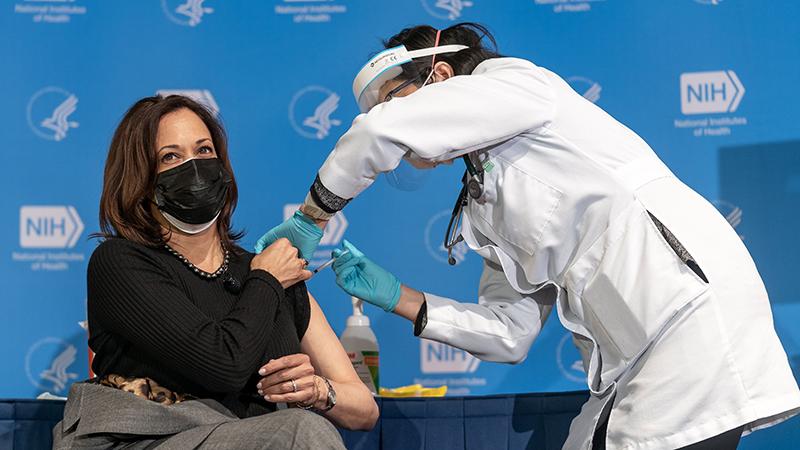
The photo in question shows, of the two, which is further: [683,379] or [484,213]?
[484,213]

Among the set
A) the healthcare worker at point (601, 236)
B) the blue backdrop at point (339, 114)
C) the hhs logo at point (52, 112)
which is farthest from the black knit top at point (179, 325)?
the hhs logo at point (52, 112)

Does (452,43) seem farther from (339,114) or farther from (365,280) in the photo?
(339,114)

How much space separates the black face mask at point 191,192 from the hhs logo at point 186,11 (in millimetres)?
1319

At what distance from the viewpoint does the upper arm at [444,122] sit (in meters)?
1.57

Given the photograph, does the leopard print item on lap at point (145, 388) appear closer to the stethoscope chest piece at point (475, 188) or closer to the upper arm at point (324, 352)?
the upper arm at point (324, 352)

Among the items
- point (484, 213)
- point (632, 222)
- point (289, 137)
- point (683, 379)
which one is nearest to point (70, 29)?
point (289, 137)

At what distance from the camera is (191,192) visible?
178 centimetres

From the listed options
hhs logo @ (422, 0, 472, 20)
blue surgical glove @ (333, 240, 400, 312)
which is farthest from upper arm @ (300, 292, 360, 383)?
hhs logo @ (422, 0, 472, 20)

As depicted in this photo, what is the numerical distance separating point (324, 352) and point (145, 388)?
445 millimetres

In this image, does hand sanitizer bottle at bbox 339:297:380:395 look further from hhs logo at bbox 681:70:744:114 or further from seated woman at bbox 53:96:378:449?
hhs logo at bbox 681:70:744:114

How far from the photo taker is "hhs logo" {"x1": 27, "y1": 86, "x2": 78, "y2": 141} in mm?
2934

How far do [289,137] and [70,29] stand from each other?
32.3 inches

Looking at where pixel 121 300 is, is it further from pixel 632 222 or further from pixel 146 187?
pixel 632 222

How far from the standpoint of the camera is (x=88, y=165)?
9.60 ft
